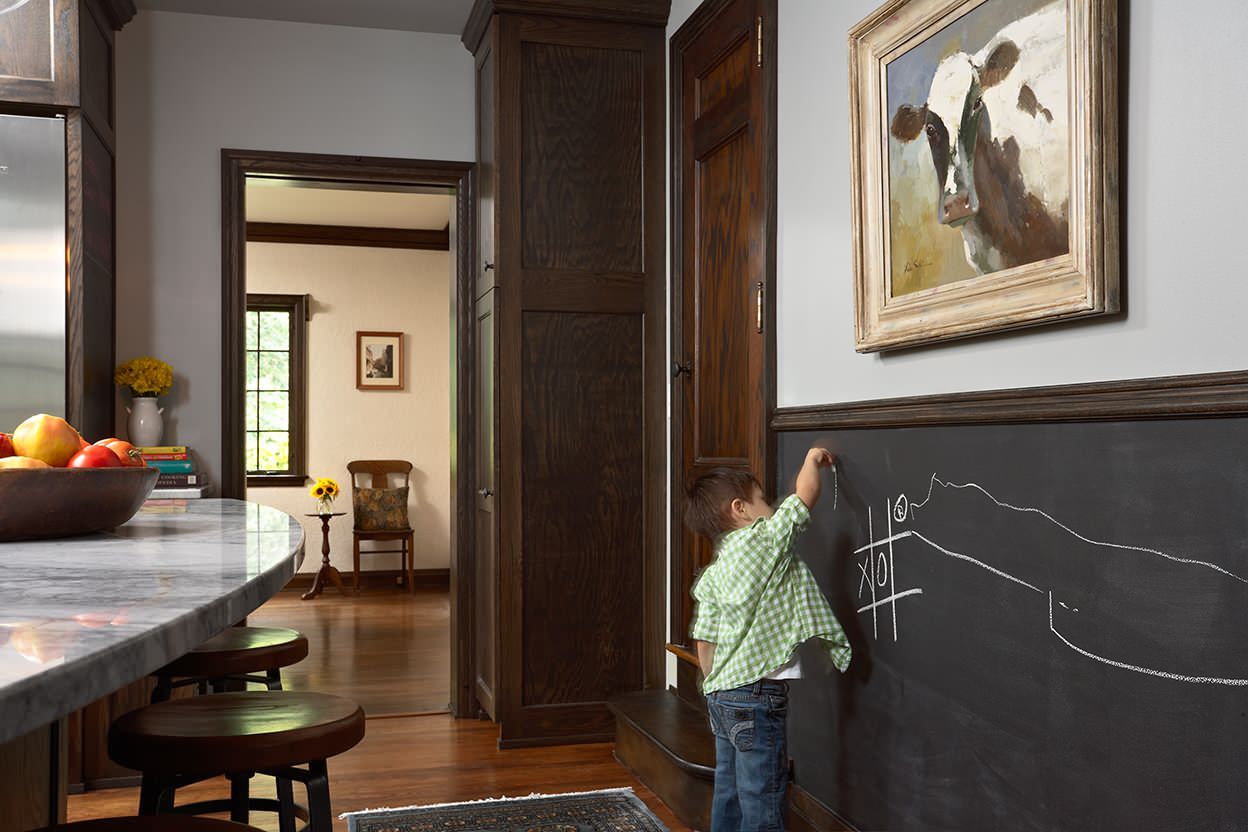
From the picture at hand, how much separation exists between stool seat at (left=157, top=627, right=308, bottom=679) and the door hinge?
2002mm

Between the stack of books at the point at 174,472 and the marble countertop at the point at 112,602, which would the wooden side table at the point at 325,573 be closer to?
the stack of books at the point at 174,472

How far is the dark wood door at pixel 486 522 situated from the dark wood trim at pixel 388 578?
3.88 m

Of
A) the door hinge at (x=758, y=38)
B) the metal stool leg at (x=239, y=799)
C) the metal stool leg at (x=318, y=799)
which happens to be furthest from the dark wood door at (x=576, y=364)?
the metal stool leg at (x=318, y=799)

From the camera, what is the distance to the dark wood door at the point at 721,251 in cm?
305

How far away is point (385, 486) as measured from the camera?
27.3 feet

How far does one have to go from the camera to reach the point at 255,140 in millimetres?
4203

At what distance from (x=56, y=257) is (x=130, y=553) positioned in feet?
8.74

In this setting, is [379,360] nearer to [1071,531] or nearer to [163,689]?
[163,689]

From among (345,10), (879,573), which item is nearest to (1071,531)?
(879,573)

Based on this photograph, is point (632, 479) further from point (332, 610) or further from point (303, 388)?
point (303, 388)

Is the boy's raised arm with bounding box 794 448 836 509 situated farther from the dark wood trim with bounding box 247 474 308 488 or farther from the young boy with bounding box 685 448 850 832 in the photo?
the dark wood trim with bounding box 247 474 308 488

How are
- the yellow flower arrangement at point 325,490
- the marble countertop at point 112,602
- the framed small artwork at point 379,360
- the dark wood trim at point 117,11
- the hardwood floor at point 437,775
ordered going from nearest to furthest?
the marble countertop at point 112,602, the hardwood floor at point 437,775, the dark wood trim at point 117,11, the yellow flower arrangement at point 325,490, the framed small artwork at point 379,360

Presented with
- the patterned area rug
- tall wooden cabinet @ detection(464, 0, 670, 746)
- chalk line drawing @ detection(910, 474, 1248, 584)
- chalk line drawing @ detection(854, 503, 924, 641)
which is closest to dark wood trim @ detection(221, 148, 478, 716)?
tall wooden cabinet @ detection(464, 0, 670, 746)

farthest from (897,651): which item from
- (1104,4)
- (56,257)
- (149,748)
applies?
(56,257)
